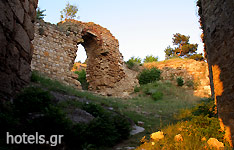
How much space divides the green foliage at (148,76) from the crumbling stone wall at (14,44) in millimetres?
10234

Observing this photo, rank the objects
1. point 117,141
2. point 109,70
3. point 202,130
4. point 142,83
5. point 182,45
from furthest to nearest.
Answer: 1. point 182,45
2. point 142,83
3. point 109,70
4. point 117,141
5. point 202,130

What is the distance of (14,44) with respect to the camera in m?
3.50

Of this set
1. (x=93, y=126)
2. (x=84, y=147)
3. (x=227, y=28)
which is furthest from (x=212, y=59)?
(x=84, y=147)

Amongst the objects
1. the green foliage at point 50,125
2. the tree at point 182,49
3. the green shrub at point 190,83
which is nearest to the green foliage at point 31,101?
the green foliage at point 50,125

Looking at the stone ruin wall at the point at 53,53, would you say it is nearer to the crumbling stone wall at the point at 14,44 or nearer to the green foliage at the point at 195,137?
the crumbling stone wall at the point at 14,44

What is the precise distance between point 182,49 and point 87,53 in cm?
1578

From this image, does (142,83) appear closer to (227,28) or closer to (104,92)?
(104,92)

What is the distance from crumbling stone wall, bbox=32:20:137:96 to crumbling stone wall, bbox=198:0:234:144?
6409 millimetres

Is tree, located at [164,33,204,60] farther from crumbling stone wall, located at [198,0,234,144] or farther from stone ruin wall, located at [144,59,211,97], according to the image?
crumbling stone wall, located at [198,0,234,144]

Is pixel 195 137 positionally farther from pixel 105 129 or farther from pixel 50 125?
pixel 50 125

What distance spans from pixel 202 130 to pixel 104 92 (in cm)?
817

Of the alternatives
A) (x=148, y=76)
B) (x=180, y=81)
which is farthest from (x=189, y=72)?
(x=148, y=76)

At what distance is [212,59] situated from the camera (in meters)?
3.42

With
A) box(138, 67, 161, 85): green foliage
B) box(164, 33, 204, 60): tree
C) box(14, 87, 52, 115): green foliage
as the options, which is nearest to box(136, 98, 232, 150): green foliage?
box(14, 87, 52, 115): green foliage
